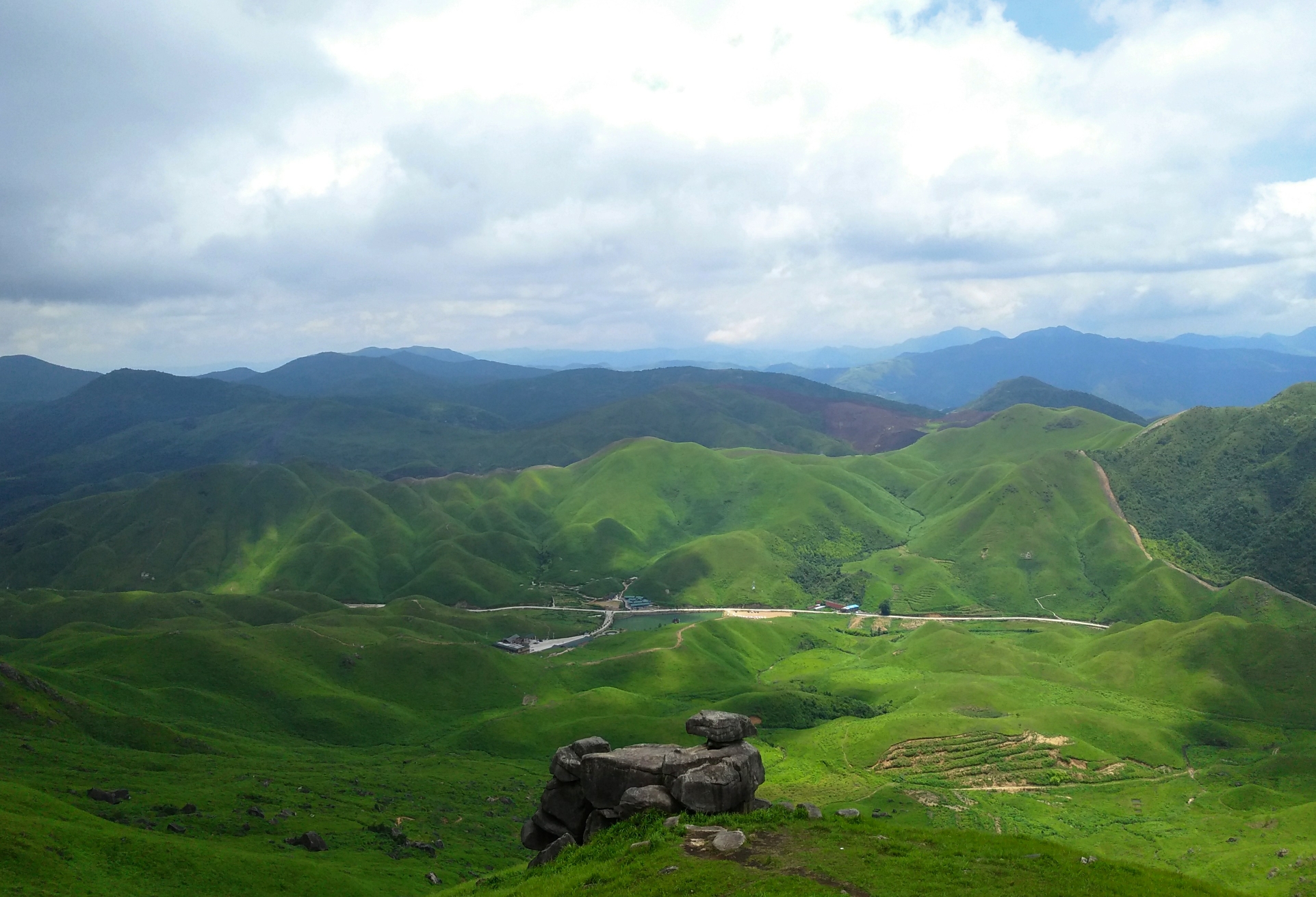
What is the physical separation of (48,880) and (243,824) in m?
23.6

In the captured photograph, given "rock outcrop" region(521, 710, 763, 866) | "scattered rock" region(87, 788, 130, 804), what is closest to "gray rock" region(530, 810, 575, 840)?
"rock outcrop" region(521, 710, 763, 866)

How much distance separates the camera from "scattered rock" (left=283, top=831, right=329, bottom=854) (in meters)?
73.5

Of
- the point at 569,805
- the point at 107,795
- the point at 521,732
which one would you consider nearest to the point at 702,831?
the point at 569,805

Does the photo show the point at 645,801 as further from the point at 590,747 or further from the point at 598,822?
the point at 590,747

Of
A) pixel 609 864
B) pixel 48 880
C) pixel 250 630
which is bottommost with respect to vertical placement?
pixel 250 630

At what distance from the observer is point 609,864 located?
1396 inches

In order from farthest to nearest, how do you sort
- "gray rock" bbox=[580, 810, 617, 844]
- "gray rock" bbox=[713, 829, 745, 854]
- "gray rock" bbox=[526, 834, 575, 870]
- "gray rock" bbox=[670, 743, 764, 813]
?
"gray rock" bbox=[526, 834, 575, 870] → "gray rock" bbox=[580, 810, 617, 844] → "gray rock" bbox=[670, 743, 764, 813] → "gray rock" bbox=[713, 829, 745, 854]

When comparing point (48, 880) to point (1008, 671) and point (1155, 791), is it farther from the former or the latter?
point (1008, 671)

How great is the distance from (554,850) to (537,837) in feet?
13.4

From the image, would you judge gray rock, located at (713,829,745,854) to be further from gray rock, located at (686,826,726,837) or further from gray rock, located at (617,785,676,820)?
gray rock, located at (617,785,676,820)

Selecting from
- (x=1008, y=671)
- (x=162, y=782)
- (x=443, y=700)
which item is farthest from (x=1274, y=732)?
(x=162, y=782)

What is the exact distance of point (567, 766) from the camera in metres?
44.3

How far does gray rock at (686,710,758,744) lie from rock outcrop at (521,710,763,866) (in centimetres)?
4

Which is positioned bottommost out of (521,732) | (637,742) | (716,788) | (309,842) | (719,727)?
(637,742)
